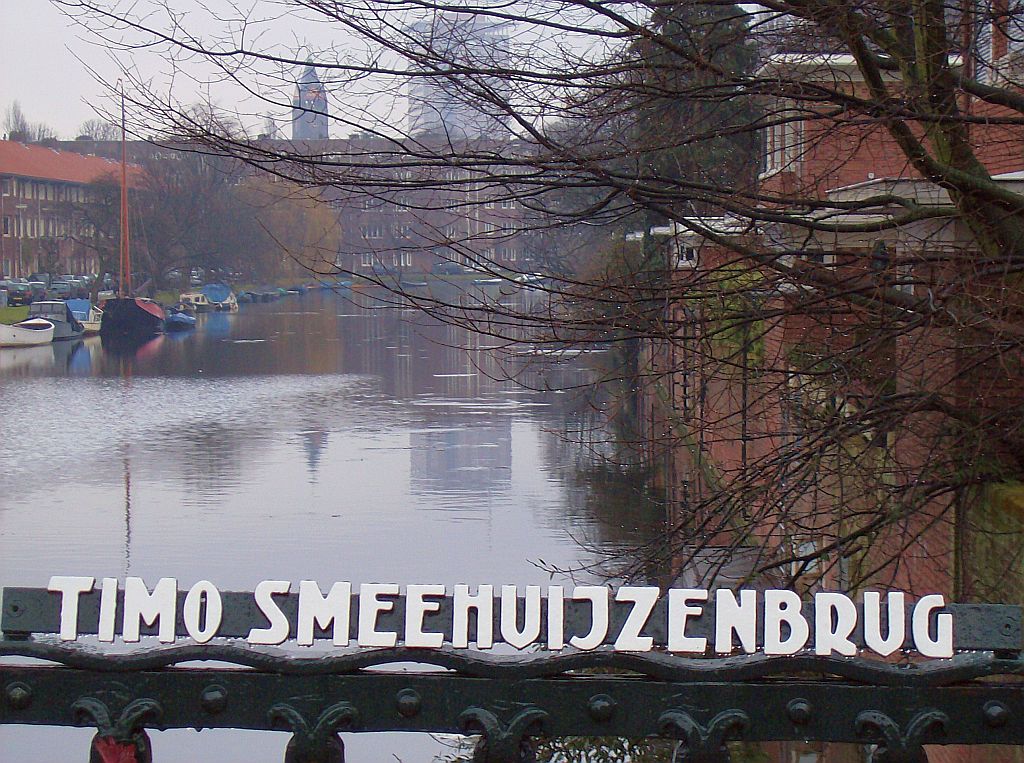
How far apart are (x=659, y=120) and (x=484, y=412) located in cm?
2732

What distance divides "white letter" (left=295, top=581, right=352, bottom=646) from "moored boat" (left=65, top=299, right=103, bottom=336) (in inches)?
2692

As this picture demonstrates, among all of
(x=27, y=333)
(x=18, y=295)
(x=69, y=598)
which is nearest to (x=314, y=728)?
(x=69, y=598)

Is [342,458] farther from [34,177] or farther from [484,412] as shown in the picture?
[34,177]

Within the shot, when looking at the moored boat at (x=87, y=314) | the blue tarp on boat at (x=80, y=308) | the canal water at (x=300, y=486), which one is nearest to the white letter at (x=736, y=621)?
the canal water at (x=300, y=486)

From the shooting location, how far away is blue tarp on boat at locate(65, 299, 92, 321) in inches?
2808

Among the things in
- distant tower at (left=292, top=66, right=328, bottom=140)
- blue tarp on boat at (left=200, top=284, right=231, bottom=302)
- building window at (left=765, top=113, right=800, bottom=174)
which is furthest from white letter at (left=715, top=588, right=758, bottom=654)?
blue tarp on boat at (left=200, top=284, right=231, bottom=302)

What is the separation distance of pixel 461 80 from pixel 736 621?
3377mm

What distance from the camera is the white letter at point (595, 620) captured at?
4844mm

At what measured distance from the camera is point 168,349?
60969mm

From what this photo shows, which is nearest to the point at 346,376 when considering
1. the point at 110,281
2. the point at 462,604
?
the point at 462,604

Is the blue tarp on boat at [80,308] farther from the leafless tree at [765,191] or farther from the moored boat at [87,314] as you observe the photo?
the leafless tree at [765,191]

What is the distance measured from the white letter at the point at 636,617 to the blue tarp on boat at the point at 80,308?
6933cm

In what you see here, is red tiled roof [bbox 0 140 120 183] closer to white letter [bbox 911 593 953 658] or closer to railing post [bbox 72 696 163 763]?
railing post [bbox 72 696 163 763]

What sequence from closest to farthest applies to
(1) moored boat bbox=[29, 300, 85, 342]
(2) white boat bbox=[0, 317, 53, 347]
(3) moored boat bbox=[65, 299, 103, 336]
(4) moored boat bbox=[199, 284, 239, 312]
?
(2) white boat bbox=[0, 317, 53, 347]
(1) moored boat bbox=[29, 300, 85, 342]
(3) moored boat bbox=[65, 299, 103, 336]
(4) moored boat bbox=[199, 284, 239, 312]
